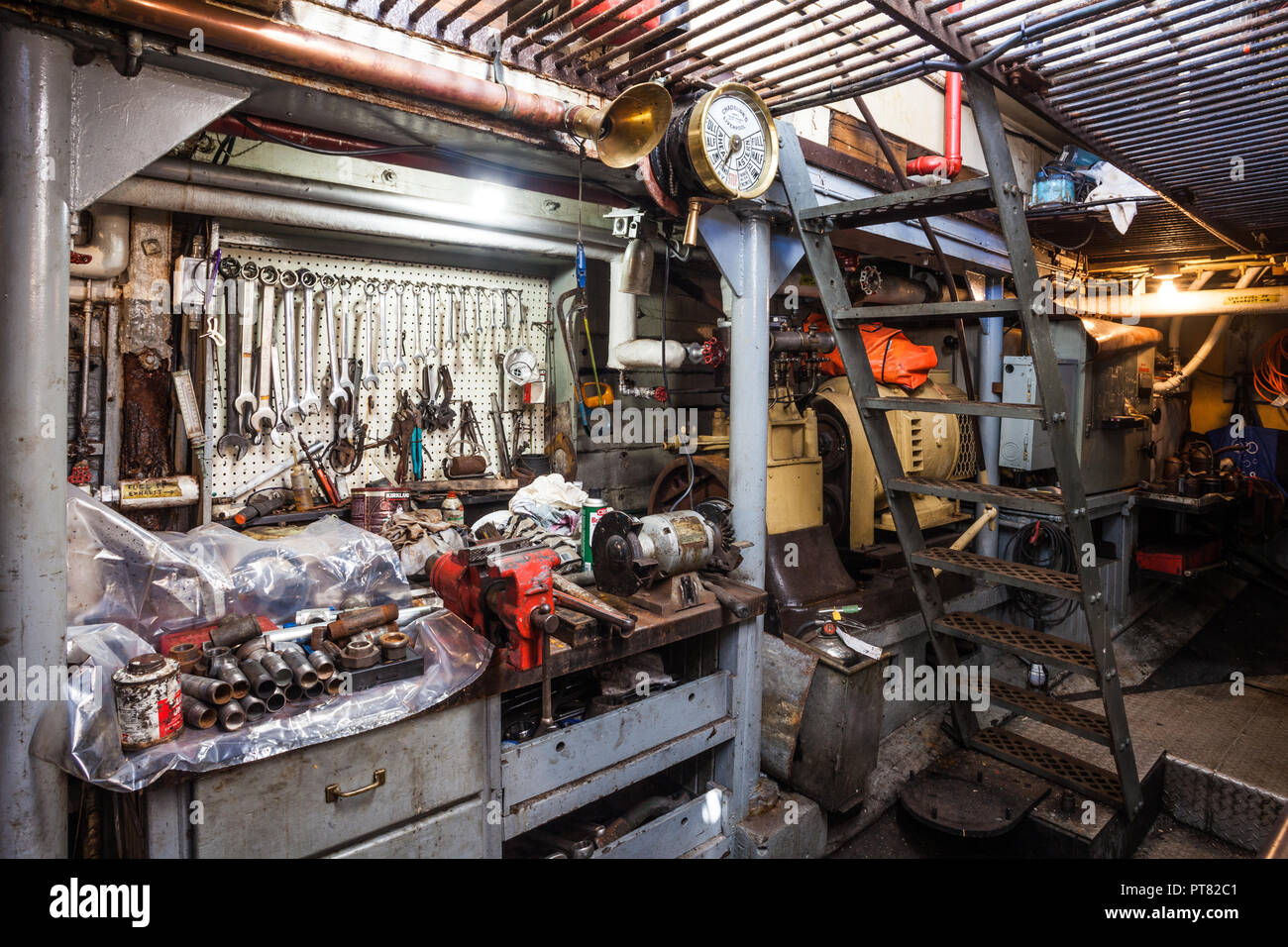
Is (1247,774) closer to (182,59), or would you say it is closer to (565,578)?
(565,578)

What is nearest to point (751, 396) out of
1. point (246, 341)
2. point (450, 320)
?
point (450, 320)

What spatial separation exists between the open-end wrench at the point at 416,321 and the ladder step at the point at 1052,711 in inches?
102

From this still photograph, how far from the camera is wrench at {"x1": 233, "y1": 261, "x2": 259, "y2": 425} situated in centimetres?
261

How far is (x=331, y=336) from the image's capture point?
2842 mm

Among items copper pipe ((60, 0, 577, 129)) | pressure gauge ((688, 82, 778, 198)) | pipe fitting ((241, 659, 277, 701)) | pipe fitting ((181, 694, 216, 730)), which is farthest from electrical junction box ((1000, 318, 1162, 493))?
pipe fitting ((181, 694, 216, 730))

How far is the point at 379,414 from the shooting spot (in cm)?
299

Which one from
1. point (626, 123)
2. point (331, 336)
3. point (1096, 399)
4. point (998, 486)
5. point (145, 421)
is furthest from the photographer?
point (1096, 399)

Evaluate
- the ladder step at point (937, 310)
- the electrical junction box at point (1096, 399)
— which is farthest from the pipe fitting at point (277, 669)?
the electrical junction box at point (1096, 399)

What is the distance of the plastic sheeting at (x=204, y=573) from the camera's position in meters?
1.81

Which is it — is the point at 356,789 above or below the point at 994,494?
below

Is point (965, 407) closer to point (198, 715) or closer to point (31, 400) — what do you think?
point (198, 715)

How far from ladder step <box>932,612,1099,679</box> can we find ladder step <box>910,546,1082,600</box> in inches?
8.1

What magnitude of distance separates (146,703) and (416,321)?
1989mm
